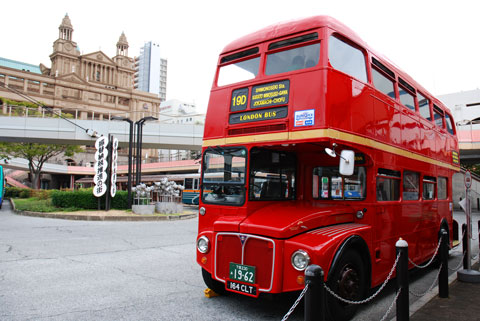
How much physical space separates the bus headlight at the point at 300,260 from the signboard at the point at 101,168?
17.3 meters

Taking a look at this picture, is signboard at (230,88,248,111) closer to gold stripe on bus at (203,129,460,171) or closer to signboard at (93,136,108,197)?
gold stripe on bus at (203,129,460,171)

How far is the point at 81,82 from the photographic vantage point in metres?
81.8

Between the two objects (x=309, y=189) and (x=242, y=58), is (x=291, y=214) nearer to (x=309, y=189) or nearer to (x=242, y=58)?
(x=309, y=189)

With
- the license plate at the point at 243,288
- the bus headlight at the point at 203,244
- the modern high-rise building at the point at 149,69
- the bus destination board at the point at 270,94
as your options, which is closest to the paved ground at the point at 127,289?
the license plate at the point at 243,288

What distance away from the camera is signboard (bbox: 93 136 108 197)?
1976 centimetres

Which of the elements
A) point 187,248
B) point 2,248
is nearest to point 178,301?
point 187,248

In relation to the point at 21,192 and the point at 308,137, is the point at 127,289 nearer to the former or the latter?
the point at 308,137

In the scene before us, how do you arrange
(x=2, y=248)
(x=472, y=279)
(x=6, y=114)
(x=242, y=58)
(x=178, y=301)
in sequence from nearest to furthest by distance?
(x=178, y=301), (x=242, y=58), (x=472, y=279), (x=2, y=248), (x=6, y=114)

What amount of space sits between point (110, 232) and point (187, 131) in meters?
15.6

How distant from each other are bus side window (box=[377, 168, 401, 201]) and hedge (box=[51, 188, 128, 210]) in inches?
687

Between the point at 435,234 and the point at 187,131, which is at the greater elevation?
the point at 187,131

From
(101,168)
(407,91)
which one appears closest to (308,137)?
(407,91)

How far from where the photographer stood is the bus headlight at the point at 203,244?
5.14 m

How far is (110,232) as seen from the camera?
13227mm
